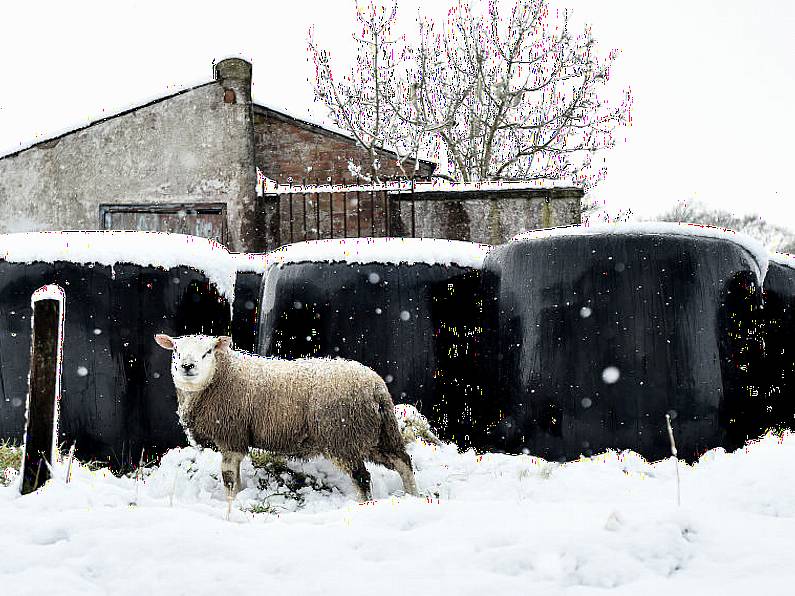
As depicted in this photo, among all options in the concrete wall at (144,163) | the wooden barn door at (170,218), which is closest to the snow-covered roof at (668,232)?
the wooden barn door at (170,218)

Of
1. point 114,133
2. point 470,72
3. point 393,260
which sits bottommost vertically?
point 393,260

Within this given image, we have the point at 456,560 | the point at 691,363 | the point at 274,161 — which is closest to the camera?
the point at 456,560

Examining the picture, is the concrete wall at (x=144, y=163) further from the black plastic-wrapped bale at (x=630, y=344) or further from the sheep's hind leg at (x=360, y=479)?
the sheep's hind leg at (x=360, y=479)

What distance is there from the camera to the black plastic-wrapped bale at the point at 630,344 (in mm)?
4484

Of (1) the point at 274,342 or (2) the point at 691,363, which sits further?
(1) the point at 274,342

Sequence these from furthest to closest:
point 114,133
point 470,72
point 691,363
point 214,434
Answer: point 470,72
point 114,133
point 691,363
point 214,434

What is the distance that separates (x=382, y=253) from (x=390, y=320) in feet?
1.57

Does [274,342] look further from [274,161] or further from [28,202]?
[274,161]

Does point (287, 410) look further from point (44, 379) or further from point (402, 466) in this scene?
point (44, 379)

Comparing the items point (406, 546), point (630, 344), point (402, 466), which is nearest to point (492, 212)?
point (630, 344)

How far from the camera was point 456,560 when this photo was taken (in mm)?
2293

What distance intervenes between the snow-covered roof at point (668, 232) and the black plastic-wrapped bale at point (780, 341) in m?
0.45

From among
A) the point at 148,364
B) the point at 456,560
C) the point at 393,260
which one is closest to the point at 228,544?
the point at 456,560

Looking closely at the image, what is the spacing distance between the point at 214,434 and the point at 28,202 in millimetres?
9342
